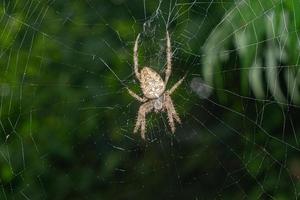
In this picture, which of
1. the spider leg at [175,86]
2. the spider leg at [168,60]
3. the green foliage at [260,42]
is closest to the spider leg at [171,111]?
the spider leg at [175,86]

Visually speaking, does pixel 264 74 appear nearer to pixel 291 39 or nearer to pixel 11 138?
pixel 291 39

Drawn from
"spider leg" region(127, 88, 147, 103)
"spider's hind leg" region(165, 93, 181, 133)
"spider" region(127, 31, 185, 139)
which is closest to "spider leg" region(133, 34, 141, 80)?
"spider" region(127, 31, 185, 139)

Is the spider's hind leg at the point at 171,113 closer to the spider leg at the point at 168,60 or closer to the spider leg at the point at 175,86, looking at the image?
the spider leg at the point at 175,86

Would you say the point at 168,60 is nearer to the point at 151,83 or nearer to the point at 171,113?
the point at 151,83

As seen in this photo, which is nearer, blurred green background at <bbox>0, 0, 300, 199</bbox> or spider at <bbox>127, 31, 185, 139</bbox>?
blurred green background at <bbox>0, 0, 300, 199</bbox>

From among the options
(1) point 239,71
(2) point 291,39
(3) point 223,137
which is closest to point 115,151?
(3) point 223,137

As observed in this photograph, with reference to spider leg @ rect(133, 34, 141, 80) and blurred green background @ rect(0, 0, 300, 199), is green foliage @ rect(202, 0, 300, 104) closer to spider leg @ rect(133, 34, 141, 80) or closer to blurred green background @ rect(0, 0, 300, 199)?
blurred green background @ rect(0, 0, 300, 199)

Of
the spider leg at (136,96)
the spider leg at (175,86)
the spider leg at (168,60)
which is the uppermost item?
the spider leg at (168,60)
